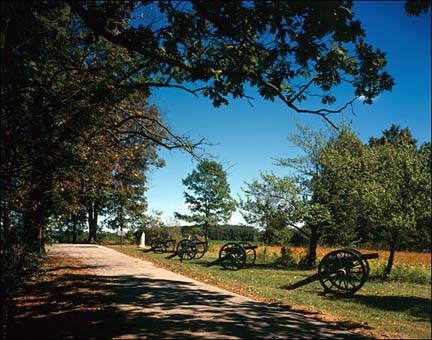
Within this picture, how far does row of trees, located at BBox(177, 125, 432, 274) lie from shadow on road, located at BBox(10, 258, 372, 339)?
634 centimetres

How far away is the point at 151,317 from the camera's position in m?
6.02

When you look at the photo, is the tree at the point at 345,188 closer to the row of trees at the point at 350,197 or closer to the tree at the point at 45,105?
the row of trees at the point at 350,197

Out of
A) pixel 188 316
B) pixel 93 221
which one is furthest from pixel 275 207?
pixel 93 221

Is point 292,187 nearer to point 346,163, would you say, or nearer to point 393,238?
point 346,163

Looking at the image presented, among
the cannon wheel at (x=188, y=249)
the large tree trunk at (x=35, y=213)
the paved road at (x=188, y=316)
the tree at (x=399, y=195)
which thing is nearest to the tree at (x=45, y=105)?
the large tree trunk at (x=35, y=213)

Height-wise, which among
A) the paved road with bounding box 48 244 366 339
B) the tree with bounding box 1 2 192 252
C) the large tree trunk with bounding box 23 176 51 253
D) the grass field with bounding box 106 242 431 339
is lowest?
the grass field with bounding box 106 242 431 339

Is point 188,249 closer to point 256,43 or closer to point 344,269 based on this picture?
point 344,269

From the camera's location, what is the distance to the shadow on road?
5.17m

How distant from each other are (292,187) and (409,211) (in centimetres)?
666

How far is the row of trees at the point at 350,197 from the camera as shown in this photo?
12.7 metres

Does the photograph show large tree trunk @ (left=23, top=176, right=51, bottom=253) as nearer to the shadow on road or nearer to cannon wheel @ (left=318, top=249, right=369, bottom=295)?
the shadow on road

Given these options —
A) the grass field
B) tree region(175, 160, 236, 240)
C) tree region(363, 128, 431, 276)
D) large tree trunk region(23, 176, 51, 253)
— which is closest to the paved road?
the grass field

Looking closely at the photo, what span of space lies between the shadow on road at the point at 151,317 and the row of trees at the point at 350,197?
634 centimetres

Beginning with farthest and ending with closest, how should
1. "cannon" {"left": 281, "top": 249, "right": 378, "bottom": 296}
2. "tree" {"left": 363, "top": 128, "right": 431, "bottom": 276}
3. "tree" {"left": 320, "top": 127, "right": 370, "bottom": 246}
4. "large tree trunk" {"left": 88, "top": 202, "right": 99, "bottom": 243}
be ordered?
"large tree trunk" {"left": 88, "top": 202, "right": 99, "bottom": 243}, "tree" {"left": 320, "top": 127, "right": 370, "bottom": 246}, "tree" {"left": 363, "top": 128, "right": 431, "bottom": 276}, "cannon" {"left": 281, "top": 249, "right": 378, "bottom": 296}
